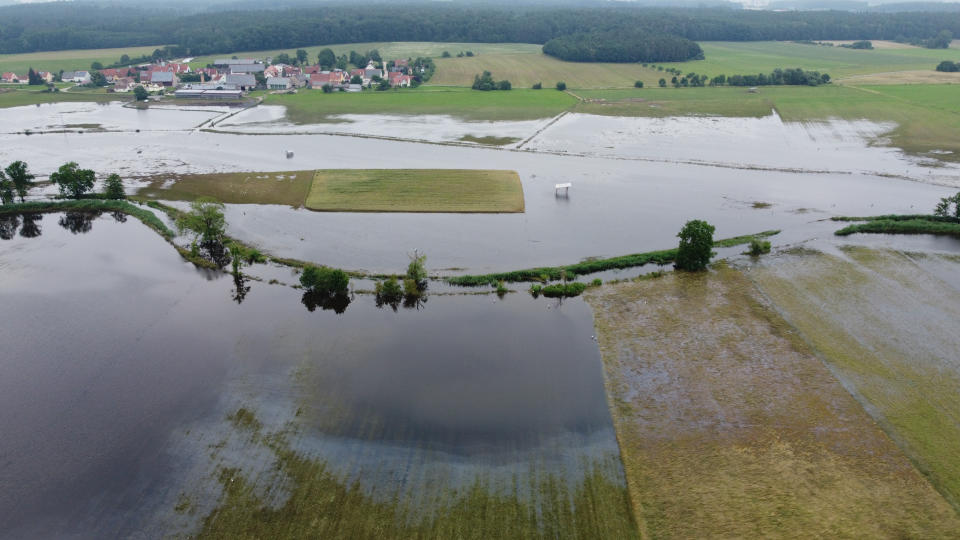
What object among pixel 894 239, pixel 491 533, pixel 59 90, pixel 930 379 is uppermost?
pixel 59 90

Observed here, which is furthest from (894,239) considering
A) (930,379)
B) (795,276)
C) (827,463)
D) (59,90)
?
(59,90)

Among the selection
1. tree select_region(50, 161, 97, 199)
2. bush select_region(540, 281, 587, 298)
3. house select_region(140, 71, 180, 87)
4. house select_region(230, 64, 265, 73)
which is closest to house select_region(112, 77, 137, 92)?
house select_region(140, 71, 180, 87)

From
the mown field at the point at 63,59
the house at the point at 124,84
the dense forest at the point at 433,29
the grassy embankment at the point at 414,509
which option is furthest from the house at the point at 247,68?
the grassy embankment at the point at 414,509

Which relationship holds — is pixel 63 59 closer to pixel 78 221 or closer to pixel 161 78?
pixel 161 78

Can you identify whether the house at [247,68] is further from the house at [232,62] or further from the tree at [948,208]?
the tree at [948,208]

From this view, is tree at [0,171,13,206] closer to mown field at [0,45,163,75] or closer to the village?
the village

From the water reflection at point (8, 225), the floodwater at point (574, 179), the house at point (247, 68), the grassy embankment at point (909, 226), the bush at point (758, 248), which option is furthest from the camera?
the house at point (247, 68)

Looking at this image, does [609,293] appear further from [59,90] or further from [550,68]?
[59,90]

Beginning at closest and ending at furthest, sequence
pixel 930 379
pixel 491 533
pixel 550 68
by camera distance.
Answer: pixel 491 533, pixel 930 379, pixel 550 68

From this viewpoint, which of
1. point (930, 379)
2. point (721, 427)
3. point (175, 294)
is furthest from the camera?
point (175, 294)
